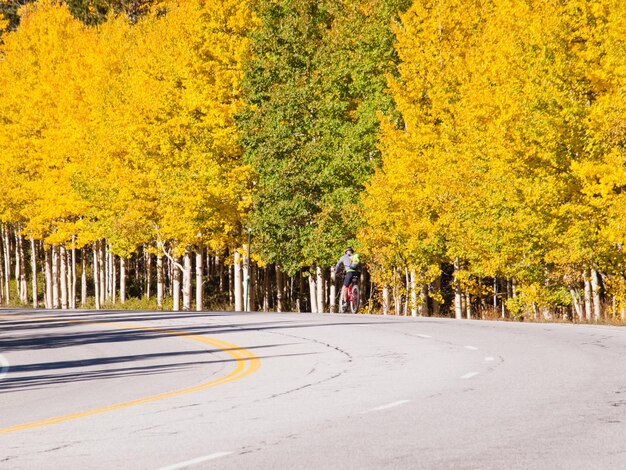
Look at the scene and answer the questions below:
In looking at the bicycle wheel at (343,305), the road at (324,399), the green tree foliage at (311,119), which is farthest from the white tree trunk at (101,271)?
the road at (324,399)

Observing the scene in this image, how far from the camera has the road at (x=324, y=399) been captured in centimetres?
884

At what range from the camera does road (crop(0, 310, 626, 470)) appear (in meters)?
8.84

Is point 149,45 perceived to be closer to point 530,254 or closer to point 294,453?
point 530,254

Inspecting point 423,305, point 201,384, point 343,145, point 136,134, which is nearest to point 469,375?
point 201,384

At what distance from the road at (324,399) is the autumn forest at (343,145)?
6892 mm

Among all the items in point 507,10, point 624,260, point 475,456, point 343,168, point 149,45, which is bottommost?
point 475,456

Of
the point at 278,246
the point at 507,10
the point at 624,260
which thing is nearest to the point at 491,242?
the point at 624,260

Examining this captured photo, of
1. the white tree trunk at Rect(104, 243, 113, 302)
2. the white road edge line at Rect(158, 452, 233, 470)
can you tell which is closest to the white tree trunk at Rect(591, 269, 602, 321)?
Answer: the white road edge line at Rect(158, 452, 233, 470)

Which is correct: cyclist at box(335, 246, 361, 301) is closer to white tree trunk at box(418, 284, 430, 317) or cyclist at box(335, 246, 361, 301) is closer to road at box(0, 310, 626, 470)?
white tree trunk at box(418, 284, 430, 317)

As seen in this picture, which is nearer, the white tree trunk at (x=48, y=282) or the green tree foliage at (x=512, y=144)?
the green tree foliage at (x=512, y=144)

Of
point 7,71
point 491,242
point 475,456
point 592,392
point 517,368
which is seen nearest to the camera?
point 475,456

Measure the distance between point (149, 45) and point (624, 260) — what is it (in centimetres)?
2710

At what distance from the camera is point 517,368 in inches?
603

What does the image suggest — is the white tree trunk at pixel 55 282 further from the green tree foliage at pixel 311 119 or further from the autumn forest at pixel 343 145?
the green tree foliage at pixel 311 119
